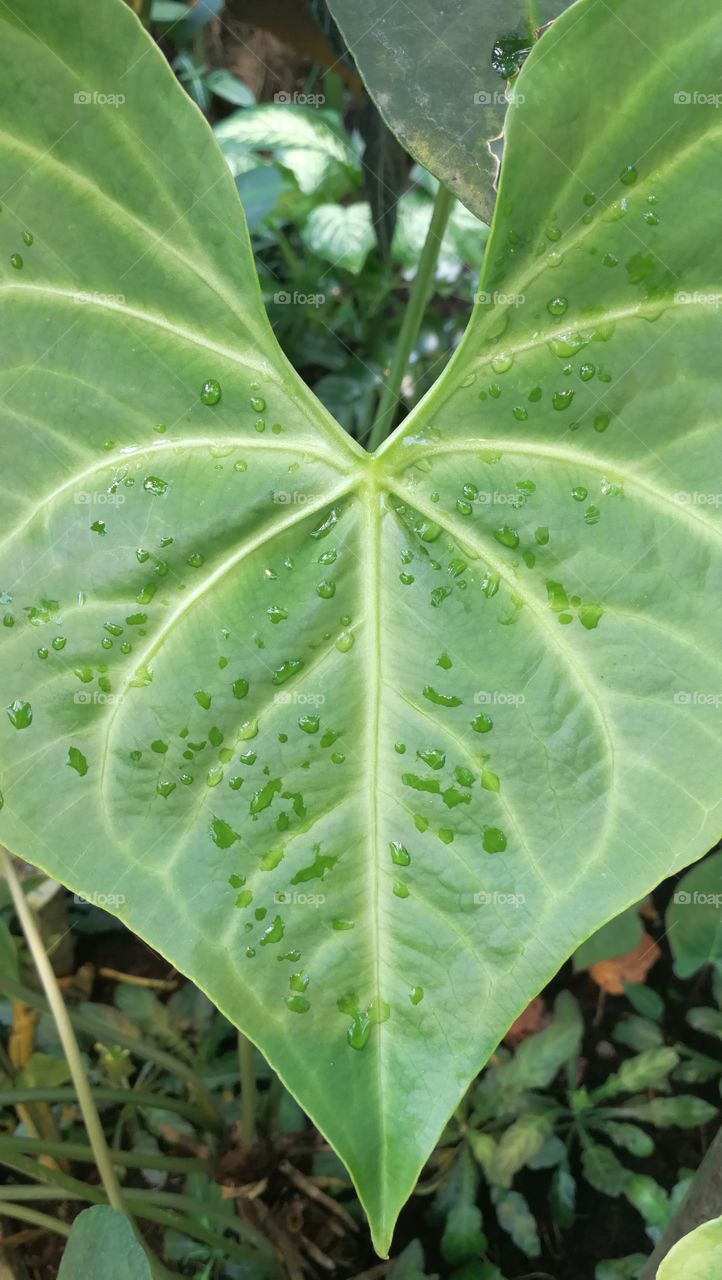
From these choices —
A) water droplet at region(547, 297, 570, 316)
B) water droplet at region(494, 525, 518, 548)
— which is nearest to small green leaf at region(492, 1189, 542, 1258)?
water droplet at region(494, 525, 518, 548)

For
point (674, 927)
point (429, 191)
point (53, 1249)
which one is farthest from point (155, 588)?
point (429, 191)

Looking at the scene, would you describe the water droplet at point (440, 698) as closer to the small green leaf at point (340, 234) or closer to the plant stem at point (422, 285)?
the plant stem at point (422, 285)

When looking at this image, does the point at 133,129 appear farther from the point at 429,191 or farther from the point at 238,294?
the point at 429,191

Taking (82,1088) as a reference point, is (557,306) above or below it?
above

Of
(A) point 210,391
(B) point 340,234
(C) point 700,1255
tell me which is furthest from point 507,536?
(B) point 340,234

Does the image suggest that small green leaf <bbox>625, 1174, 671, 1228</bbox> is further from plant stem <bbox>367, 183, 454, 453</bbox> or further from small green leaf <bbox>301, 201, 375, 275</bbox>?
small green leaf <bbox>301, 201, 375, 275</bbox>

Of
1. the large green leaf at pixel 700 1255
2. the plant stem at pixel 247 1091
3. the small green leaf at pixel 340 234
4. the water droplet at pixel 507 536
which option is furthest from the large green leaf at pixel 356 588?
the small green leaf at pixel 340 234

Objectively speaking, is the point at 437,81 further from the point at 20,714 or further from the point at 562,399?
the point at 20,714
